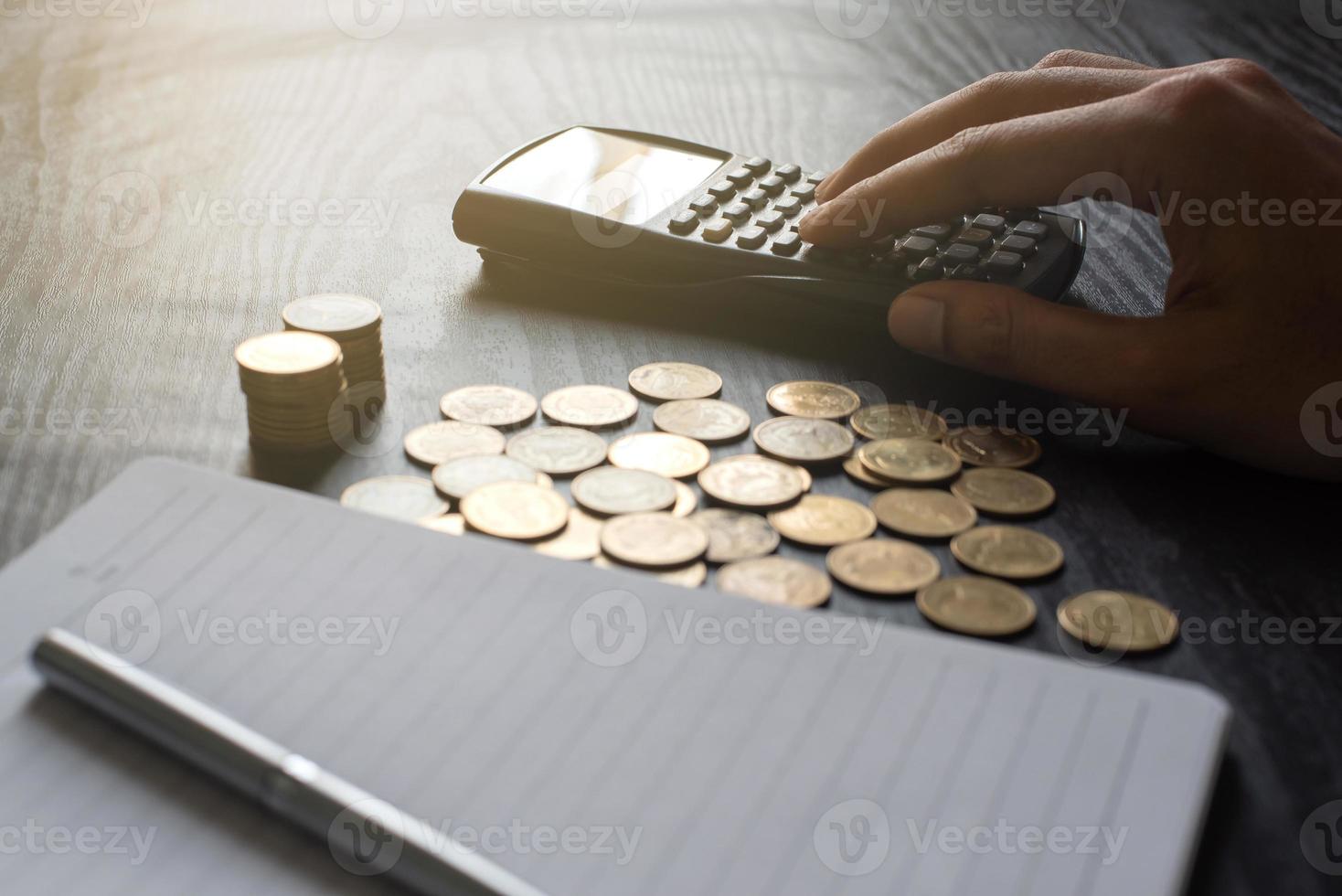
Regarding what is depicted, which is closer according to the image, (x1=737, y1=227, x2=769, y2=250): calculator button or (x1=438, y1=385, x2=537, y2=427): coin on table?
(x1=438, y1=385, x2=537, y2=427): coin on table

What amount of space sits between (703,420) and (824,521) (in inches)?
3.7

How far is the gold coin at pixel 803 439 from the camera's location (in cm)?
55

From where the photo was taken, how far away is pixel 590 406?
58 cm

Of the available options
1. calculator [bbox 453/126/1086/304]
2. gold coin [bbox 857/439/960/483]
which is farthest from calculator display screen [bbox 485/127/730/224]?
gold coin [bbox 857/439/960/483]

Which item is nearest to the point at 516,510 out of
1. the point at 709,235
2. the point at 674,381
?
the point at 674,381

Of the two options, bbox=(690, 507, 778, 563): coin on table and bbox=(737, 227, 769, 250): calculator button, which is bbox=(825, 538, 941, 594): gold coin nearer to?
bbox=(690, 507, 778, 563): coin on table

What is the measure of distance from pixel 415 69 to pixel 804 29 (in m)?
0.39

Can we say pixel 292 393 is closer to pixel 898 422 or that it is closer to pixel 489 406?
pixel 489 406

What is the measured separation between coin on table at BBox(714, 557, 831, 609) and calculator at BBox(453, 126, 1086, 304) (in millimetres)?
210

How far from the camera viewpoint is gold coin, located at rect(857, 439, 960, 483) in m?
0.53

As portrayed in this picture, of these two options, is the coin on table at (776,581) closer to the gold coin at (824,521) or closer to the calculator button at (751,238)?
the gold coin at (824,521)

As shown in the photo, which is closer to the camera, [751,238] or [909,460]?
[909,460]

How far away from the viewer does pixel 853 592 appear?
0.46 meters

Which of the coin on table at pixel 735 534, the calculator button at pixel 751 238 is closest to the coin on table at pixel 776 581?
the coin on table at pixel 735 534
